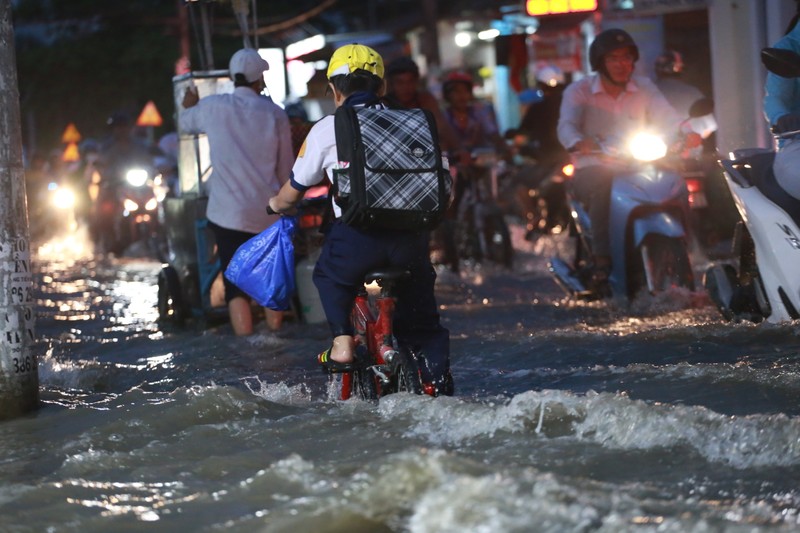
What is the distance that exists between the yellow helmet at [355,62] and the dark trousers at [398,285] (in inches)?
26.3

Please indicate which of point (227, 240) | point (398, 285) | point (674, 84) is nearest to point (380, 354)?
point (398, 285)

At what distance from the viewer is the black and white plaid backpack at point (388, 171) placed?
19.2 feet

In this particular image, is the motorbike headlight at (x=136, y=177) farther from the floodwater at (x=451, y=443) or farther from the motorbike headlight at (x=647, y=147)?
the motorbike headlight at (x=647, y=147)

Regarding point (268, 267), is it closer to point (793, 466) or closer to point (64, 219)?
point (793, 466)

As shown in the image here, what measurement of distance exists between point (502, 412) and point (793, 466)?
1.19 metres

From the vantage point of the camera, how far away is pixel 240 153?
30.8 ft

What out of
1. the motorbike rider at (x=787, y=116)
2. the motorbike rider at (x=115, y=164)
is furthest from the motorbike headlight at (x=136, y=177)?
the motorbike rider at (x=787, y=116)

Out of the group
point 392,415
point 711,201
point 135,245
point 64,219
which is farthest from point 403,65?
point 64,219

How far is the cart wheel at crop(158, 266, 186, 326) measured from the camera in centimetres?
1084

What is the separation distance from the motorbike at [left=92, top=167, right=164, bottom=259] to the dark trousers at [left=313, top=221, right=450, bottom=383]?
1080 centimetres

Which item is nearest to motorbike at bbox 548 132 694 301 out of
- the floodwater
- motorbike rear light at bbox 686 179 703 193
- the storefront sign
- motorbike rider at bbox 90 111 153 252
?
the floodwater

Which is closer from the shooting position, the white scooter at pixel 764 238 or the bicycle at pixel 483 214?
the white scooter at pixel 764 238

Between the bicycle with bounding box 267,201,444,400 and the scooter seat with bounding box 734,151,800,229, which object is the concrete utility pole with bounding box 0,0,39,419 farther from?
the scooter seat with bounding box 734,151,800,229

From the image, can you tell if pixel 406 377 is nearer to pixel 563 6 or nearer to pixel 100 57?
pixel 563 6
